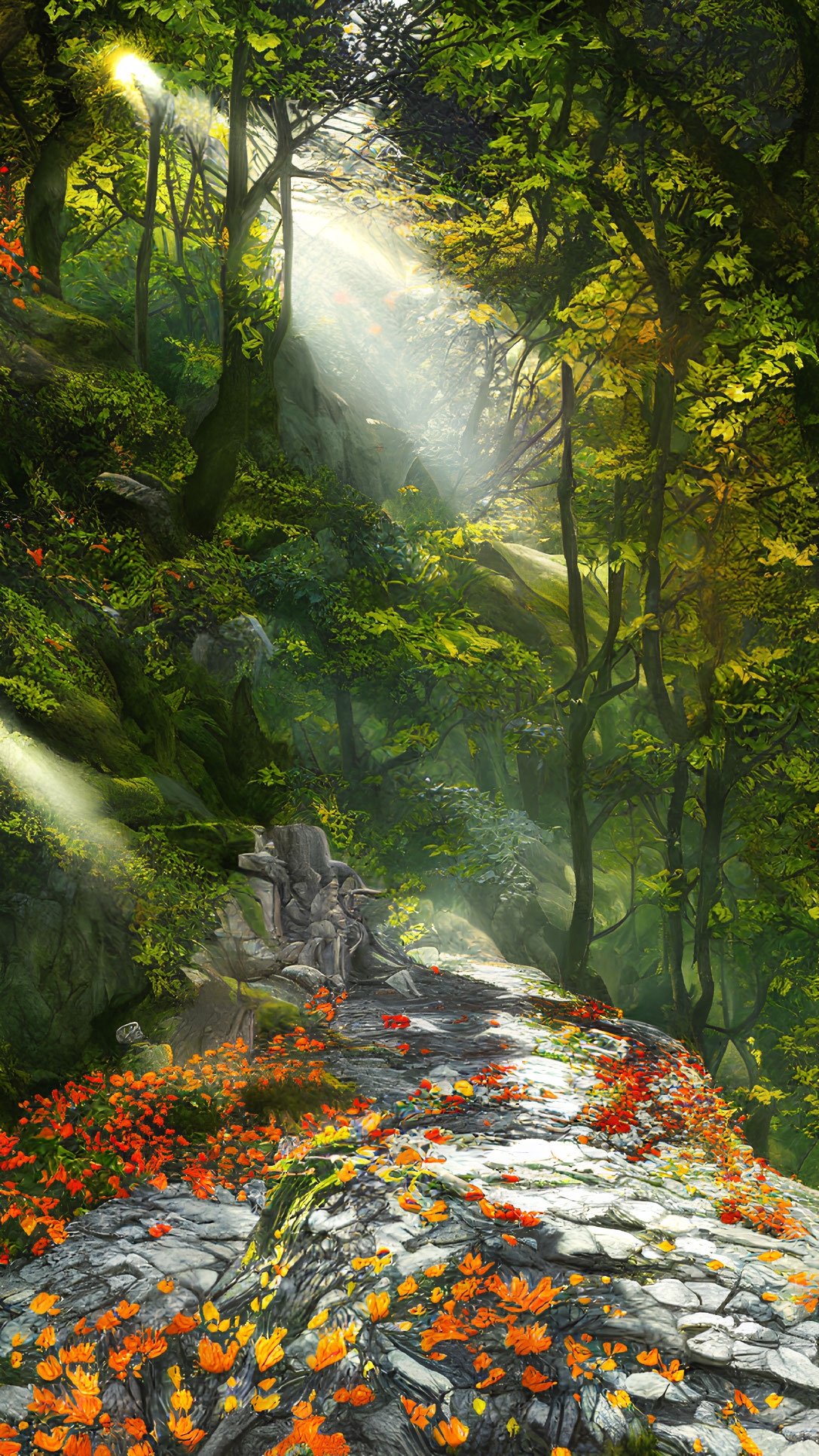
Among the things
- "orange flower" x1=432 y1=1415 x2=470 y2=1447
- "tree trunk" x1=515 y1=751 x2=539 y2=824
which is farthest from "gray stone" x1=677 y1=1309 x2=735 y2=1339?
"tree trunk" x1=515 y1=751 x2=539 y2=824

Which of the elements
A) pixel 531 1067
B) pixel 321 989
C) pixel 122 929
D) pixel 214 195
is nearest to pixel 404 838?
pixel 321 989

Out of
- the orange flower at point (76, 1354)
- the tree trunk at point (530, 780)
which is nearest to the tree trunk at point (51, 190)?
the tree trunk at point (530, 780)

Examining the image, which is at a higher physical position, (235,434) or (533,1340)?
(235,434)

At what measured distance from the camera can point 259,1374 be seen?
→ 10.6ft

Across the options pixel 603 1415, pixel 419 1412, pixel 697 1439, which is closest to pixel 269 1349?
pixel 419 1412

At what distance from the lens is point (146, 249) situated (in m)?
9.10

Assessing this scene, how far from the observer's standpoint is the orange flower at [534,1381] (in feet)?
10.0

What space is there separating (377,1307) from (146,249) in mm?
9854

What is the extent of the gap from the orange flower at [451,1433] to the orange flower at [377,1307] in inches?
18.5

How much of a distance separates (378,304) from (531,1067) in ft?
36.2

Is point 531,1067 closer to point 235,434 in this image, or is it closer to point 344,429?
point 235,434

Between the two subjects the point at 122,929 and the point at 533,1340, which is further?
the point at 122,929

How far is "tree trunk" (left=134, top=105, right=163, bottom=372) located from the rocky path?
8.01m

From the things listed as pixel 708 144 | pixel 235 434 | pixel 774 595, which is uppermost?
pixel 708 144
